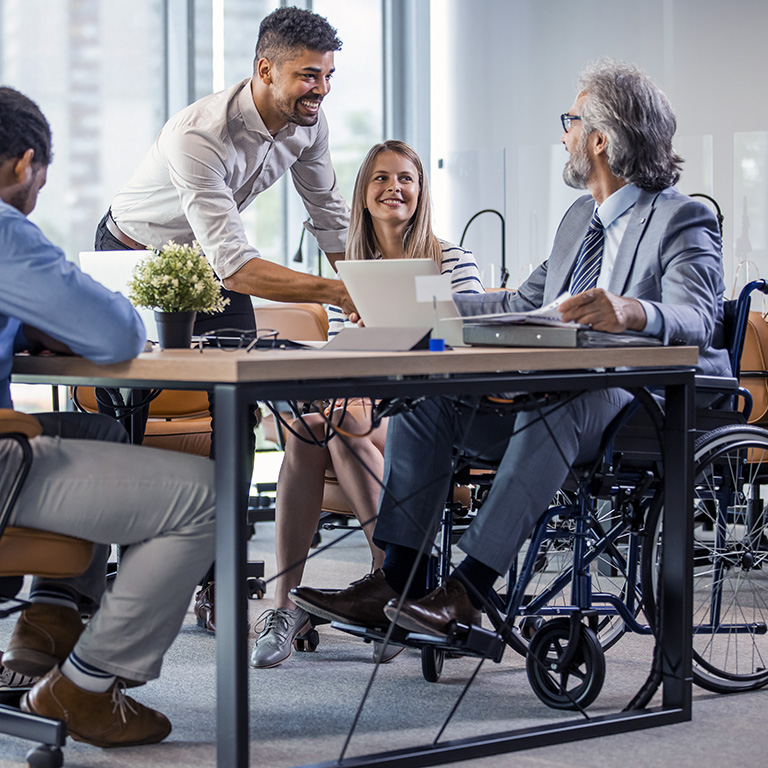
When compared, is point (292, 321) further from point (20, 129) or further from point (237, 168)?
point (20, 129)

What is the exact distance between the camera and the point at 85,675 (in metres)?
1.80

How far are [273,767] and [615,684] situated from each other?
2.72 feet

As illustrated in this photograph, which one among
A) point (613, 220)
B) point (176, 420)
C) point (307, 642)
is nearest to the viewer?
point (613, 220)

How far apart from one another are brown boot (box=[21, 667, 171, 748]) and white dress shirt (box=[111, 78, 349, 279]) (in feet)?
4.01

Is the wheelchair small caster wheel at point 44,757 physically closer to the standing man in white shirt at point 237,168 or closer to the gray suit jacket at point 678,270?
the standing man in white shirt at point 237,168

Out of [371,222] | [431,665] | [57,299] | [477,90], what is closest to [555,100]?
[477,90]

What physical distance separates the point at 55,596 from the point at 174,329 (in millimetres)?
535

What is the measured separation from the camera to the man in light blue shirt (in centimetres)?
167

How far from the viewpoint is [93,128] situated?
18.2 ft

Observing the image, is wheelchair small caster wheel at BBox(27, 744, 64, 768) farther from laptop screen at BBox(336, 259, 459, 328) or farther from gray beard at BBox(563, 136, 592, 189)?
gray beard at BBox(563, 136, 592, 189)

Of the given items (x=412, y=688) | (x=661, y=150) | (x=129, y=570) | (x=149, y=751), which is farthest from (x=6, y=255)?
(x=661, y=150)

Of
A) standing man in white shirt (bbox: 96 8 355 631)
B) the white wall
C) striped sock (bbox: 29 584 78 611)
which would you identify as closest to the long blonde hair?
standing man in white shirt (bbox: 96 8 355 631)

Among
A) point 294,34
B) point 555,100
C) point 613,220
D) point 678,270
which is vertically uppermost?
point 555,100

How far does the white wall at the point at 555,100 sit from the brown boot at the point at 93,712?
3907 mm
